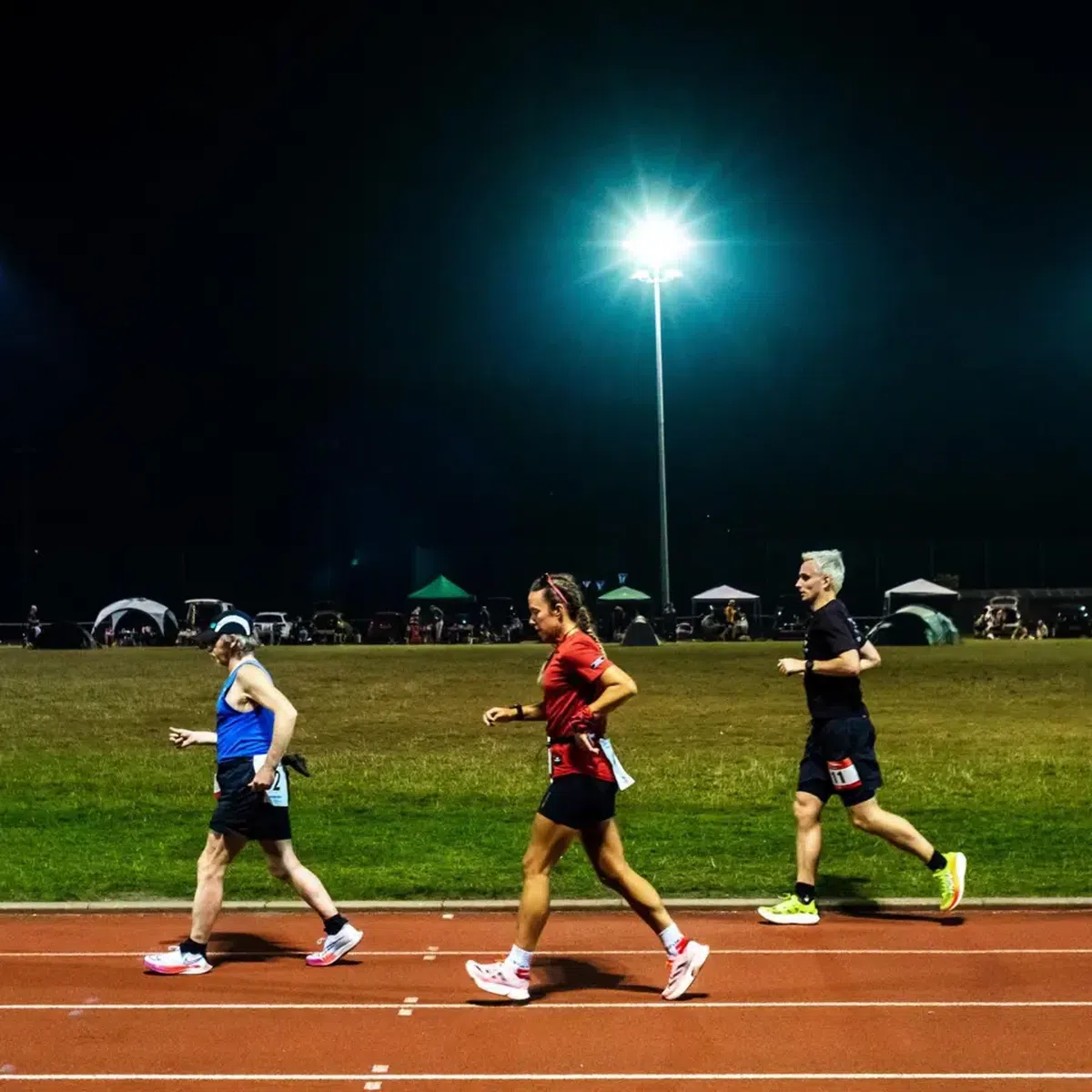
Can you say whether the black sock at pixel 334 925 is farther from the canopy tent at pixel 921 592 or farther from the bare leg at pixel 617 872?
the canopy tent at pixel 921 592

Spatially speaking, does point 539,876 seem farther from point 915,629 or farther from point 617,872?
point 915,629

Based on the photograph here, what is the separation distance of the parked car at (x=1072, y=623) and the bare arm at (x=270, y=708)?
50.6m

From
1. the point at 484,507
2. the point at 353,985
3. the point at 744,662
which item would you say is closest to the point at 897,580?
the point at 484,507

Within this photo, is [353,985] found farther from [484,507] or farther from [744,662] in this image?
[484,507]

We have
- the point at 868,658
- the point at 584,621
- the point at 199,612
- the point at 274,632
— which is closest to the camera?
the point at 584,621

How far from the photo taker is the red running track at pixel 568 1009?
5797mm

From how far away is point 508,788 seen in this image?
47.5 ft

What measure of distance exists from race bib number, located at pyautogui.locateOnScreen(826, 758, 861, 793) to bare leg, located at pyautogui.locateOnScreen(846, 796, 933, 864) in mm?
161

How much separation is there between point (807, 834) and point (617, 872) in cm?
204

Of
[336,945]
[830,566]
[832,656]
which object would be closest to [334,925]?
[336,945]

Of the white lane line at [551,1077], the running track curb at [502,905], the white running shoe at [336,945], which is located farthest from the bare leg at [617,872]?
the running track curb at [502,905]

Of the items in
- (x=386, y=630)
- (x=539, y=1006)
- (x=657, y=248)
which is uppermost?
(x=657, y=248)

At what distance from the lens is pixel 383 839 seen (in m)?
11.7

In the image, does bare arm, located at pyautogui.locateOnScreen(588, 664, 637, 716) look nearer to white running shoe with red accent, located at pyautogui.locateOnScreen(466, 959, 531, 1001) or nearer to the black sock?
white running shoe with red accent, located at pyautogui.locateOnScreen(466, 959, 531, 1001)
